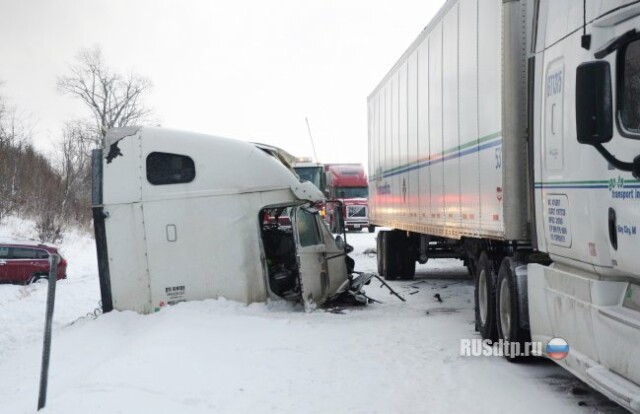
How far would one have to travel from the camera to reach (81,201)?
43.5 m

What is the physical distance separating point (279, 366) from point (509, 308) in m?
2.58

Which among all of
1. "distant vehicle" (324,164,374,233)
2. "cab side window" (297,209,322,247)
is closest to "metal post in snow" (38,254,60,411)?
"cab side window" (297,209,322,247)

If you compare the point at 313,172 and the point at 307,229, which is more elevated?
the point at 313,172

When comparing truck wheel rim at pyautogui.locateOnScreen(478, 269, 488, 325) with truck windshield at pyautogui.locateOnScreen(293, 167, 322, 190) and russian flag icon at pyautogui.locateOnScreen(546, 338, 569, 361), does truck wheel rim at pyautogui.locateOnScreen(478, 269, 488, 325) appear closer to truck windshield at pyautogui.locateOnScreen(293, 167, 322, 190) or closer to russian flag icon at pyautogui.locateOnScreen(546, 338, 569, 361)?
russian flag icon at pyautogui.locateOnScreen(546, 338, 569, 361)

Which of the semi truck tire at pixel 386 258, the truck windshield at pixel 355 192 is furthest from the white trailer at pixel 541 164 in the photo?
the truck windshield at pixel 355 192

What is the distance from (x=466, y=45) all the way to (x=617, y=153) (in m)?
4.57

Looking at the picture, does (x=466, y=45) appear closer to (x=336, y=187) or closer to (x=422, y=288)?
(x=422, y=288)

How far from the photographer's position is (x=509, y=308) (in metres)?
7.52

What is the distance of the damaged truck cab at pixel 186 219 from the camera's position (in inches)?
424

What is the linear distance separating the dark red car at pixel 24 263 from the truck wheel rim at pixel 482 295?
16.5 metres

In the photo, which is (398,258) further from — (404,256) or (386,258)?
(386,258)

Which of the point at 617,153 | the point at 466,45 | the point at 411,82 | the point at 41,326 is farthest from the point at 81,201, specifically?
the point at 617,153

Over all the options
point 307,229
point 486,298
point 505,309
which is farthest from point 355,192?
point 505,309

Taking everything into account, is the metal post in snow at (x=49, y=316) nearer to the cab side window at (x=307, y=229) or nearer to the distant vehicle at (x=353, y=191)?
the cab side window at (x=307, y=229)
